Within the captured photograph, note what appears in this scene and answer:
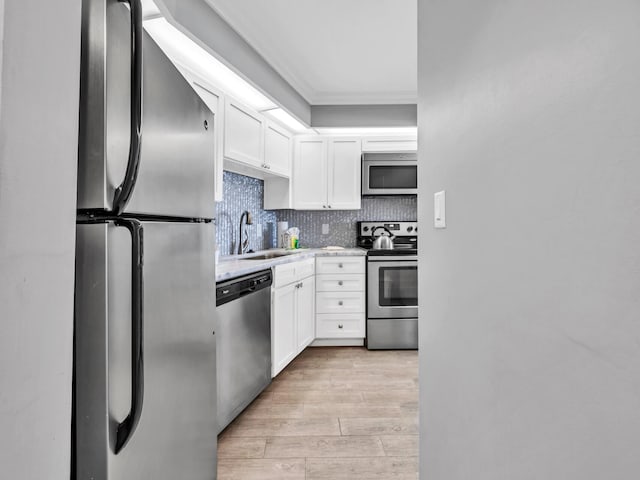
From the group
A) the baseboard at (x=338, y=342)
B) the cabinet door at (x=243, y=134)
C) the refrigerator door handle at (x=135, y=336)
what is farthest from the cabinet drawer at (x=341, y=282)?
the refrigerator door handle at (x=135, y=336)

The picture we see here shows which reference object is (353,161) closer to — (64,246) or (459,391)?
(459,391)

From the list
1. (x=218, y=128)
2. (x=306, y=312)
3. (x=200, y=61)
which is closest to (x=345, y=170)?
Result: (x=306, y=312)

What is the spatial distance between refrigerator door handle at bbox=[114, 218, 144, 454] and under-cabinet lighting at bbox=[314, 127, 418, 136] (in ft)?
11.0

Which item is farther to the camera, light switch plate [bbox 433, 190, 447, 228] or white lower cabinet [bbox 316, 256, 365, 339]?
white lower cabinet [bbox 316, 256, 365, 339]

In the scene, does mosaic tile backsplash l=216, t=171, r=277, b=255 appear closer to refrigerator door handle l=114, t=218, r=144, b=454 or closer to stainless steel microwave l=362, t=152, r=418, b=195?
stainless steel microwave l=362, t=152, r=418, b=195

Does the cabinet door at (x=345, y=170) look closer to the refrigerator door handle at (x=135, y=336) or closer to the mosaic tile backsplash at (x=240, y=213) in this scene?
the mosaic tile backsplash at (x=240, y=213)

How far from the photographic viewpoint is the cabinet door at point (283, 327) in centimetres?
270

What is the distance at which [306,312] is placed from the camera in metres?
3.40

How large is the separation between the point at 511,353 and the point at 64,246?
76cm

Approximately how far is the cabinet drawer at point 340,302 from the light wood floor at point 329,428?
668 mm

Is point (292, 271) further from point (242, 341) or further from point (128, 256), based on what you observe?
point (128, 256)

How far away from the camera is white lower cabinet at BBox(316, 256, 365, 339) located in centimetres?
365

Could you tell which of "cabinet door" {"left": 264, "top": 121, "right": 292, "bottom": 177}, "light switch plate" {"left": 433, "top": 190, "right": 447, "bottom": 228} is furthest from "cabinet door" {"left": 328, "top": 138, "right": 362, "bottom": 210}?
"light switch plate" {"left": 433, "top": 190, "right": 447, "bottom": 228}

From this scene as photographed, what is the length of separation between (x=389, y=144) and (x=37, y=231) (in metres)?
3.86
